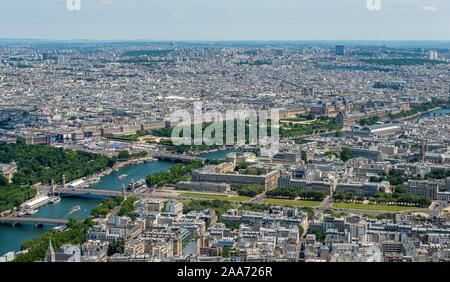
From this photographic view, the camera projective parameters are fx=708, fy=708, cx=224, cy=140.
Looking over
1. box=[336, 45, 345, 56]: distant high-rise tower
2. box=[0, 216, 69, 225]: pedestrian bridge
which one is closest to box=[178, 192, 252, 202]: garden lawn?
box=[0, 216, 69, 225]: pedestrian bridge

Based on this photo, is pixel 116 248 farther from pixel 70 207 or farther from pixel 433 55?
pixel 433 55

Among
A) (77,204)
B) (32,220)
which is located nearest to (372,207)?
(77,204)

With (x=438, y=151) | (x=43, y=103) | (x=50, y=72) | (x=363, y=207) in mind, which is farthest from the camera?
(x=50, y=72)

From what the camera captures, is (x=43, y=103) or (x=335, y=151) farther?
(x=43, y=103)

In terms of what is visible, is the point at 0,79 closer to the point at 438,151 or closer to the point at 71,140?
the point at 71,140

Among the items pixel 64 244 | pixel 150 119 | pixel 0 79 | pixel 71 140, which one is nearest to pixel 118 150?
pixel 71 140

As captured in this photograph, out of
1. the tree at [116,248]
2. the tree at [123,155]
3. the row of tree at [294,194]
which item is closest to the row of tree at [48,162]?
the tree at [123,155]
